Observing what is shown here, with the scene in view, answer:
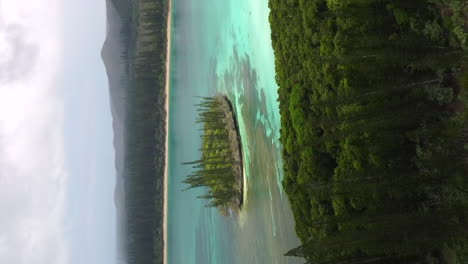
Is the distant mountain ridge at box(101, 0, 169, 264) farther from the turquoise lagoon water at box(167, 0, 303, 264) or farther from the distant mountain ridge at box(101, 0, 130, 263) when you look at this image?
the turquoise lagoon water at box(167, 0, 303, 264)

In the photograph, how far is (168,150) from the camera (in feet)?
109

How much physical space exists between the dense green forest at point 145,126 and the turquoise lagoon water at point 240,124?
3.28 ft

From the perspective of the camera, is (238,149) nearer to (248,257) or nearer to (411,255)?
(248,257)

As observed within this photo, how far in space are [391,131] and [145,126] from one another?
25.0 meters

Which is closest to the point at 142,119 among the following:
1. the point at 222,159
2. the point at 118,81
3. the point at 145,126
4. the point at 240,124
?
the point at 145,126

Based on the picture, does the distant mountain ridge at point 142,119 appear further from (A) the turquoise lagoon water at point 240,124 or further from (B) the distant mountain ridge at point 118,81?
(A) the turquoise lagoon water at point 240,124

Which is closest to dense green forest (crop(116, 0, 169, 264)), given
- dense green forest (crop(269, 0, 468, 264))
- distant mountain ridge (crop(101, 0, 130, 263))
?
distant mountain ridge (crop(101, 0, 130, 263))

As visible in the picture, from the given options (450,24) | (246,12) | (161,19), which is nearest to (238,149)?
(246,12)

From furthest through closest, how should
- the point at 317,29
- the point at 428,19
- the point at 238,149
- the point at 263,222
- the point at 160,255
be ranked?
the point at 160,255
the point at 238,149
the point at 263,222
the point at 317,29
the point at 428,19

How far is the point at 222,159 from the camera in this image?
2300 centimetres

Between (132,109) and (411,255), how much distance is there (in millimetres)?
26661

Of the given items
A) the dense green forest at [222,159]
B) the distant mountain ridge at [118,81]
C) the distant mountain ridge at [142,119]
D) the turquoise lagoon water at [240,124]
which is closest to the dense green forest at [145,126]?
the distant mountain ridge at [142,119]

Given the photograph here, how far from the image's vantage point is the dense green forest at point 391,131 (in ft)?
32.1

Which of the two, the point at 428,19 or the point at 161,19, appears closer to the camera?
the point at 428,19
